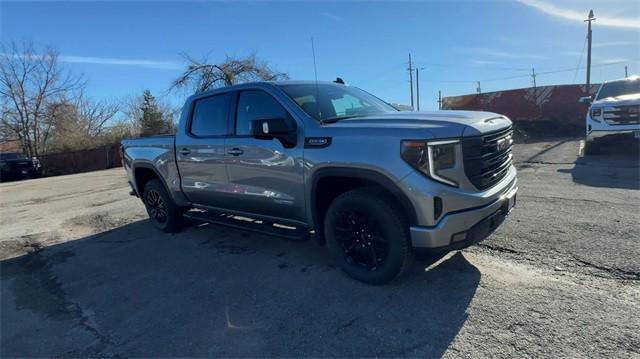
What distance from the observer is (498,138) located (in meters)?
3.56

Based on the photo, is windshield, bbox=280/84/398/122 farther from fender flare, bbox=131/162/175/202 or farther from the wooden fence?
the wooden fence

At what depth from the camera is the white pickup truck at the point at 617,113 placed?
9266 millimetres

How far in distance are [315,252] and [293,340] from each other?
1.79 meters

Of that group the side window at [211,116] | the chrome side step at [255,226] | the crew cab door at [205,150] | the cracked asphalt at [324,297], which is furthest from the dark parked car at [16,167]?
the side window at [211,116]

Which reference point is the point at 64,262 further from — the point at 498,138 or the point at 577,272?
the point at 577,272

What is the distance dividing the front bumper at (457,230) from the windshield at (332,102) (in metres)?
1.48

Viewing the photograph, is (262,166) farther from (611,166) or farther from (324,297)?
(611,166)

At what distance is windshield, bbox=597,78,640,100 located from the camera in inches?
412

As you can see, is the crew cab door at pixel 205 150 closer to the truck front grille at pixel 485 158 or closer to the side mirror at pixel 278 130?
the side mirror at pixel 278 130

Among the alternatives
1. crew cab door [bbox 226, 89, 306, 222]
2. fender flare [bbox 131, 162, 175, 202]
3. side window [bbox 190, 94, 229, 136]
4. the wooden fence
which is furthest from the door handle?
the wooden fence

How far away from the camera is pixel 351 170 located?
3.42 metres

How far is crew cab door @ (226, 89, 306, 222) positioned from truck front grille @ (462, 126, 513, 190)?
1.49 metres

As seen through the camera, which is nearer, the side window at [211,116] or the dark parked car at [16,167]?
the side window at [211,116]

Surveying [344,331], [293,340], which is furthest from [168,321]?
[344,331]
